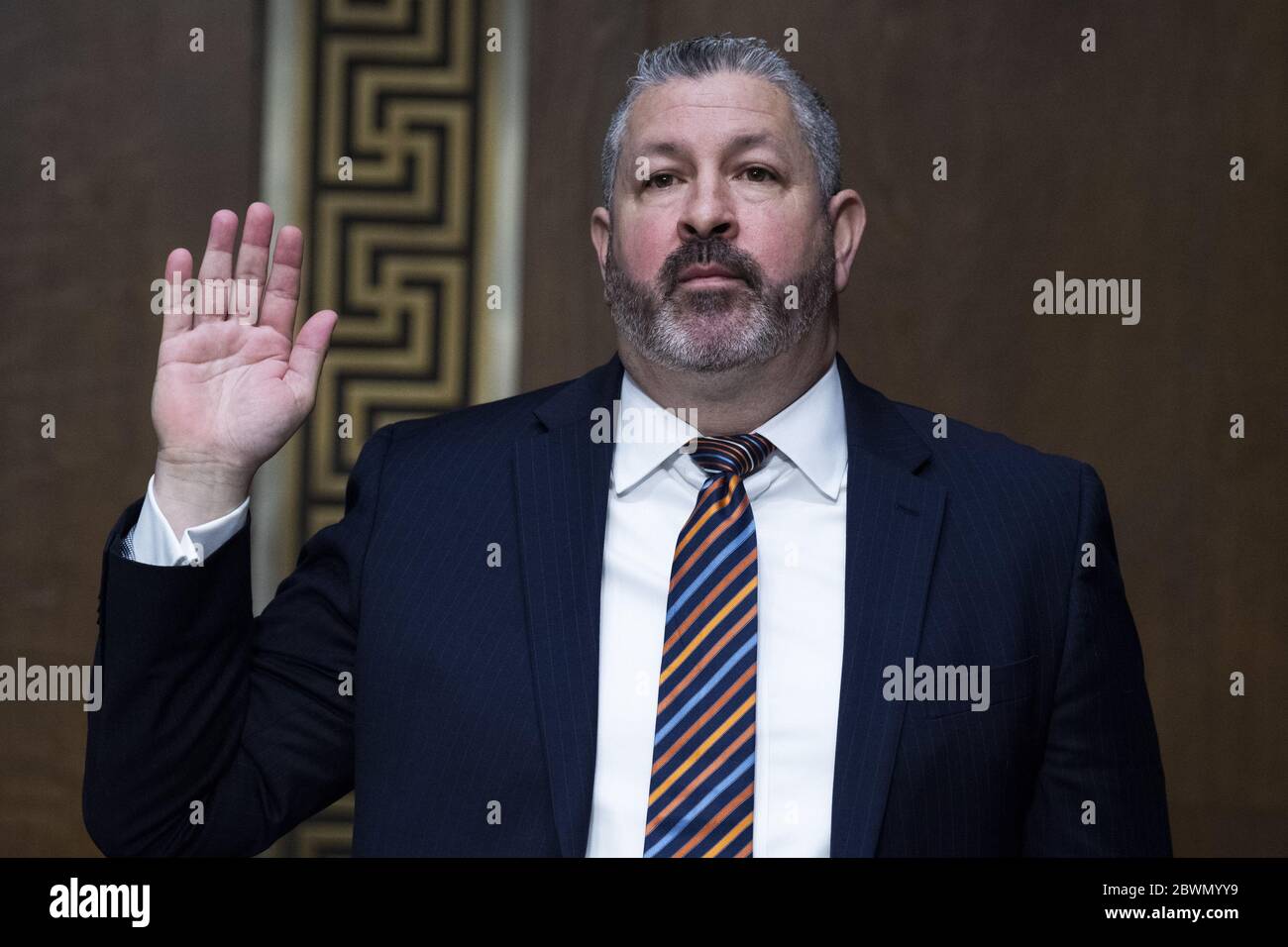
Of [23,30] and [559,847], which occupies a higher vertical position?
[23,30]

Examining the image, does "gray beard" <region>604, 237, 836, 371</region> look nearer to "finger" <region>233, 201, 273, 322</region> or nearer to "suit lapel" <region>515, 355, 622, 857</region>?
"suit lapel" <region>515, 355, 622, 857</region>

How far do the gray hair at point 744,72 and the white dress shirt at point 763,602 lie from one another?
0.26 meters

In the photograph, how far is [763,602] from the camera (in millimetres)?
1513

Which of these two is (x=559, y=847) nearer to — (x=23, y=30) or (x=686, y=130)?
(x=686, y=130)

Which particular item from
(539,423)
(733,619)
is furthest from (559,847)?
(539,423)

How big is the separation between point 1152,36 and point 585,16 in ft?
3.03

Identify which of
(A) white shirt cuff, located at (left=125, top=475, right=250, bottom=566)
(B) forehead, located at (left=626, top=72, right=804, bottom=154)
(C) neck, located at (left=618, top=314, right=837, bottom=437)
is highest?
(B) forehead, located at (left=626, top=72, right=804, bottom=154)

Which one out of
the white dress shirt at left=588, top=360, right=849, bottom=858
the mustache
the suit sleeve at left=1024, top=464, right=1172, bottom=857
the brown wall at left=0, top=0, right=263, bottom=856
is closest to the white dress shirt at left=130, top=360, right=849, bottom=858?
the white dress shirt at left=588, top=360, right=849, bottom=858

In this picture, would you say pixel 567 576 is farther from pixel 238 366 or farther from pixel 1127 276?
pixel 1127 276

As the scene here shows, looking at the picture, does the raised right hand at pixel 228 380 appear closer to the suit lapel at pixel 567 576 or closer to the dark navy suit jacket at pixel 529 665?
the dark navy suit jacket at pixel 529 665

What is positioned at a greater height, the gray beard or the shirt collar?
the gray beard

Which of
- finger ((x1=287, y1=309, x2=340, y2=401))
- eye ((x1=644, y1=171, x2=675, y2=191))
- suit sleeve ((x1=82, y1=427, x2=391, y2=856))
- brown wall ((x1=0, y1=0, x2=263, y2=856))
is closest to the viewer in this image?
suit sleeve ((x1=82, y1=427, x2=391, y2=856))

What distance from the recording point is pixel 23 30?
240 centimetres

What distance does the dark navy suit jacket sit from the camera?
4.62 ft
